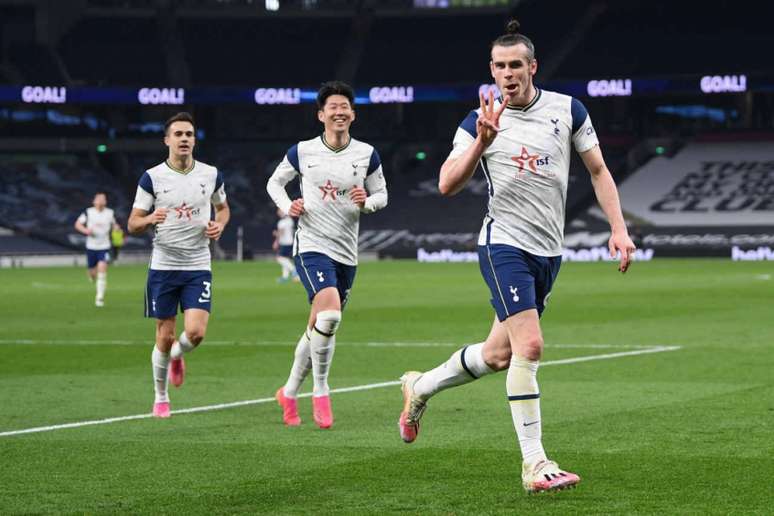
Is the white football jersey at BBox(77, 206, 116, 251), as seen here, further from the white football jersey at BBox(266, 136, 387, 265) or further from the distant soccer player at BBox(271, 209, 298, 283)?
the white football jersey at BBox(266, 136, 387, 265)

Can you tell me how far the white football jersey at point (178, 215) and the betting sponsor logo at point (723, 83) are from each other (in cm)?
4849

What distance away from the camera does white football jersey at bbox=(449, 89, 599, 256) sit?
8.38 meters

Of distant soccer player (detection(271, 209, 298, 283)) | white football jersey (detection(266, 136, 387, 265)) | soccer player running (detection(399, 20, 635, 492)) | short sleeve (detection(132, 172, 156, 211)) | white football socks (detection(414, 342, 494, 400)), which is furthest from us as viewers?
distant soccer player (detection(271, 209, 298, 283))

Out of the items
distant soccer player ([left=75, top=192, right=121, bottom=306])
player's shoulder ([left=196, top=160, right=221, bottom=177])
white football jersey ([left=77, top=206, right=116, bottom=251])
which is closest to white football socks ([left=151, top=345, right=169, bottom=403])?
player's shoulder ([left=196, top=160, right=221, bottom=177])

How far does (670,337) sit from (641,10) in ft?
160

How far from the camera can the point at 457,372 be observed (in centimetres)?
893

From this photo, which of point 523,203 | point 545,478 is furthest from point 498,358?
point 545,478

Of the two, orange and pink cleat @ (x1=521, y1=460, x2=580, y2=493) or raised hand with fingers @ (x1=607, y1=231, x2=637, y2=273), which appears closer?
orange and pink cleat @ (x1=521, y1=460, x2=580, y2=493)

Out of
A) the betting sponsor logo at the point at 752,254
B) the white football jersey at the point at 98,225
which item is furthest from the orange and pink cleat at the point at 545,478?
the betting sponsor logo at the point at 752,254

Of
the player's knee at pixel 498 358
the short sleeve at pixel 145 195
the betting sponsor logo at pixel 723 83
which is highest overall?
the betting sponsor logo at pixel 723 83

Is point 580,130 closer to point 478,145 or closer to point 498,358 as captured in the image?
point 478,145

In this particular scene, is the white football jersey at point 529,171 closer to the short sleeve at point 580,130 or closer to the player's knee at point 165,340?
the short sleeve at point 580,130

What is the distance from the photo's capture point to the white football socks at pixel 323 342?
11.4 m

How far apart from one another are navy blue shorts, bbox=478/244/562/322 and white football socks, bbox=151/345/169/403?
14.0 feet
